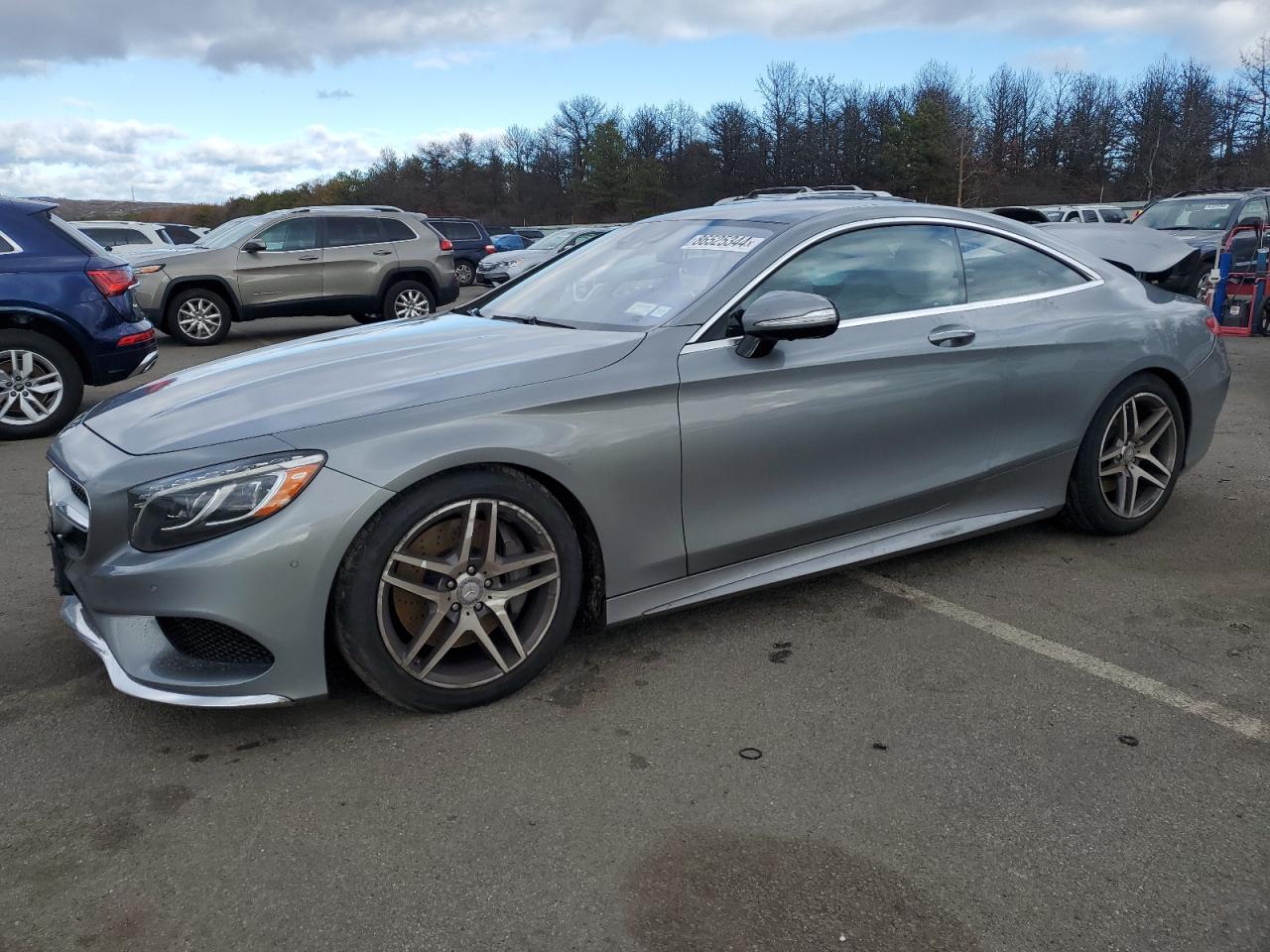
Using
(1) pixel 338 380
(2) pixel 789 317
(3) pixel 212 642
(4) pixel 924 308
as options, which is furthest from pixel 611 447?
(4) pixel 924 308

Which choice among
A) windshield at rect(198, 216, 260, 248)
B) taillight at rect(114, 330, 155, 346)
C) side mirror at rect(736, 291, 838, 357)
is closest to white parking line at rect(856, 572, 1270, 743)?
side mirror at rect(736, 291, 838, 357)

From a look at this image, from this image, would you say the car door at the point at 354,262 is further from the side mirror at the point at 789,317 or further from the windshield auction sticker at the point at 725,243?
the side mirror at the point at 789,317

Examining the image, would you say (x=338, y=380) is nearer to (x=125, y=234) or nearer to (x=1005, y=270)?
(x=1005, y=270)

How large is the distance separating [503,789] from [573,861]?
354 mm

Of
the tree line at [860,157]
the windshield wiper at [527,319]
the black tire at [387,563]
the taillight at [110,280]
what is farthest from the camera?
the tree line at [860,157]

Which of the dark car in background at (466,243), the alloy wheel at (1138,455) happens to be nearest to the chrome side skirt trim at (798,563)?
the alloy wheel at (1138,455)

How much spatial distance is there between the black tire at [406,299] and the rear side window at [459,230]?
37.9ft

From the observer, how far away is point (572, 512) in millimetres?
3068

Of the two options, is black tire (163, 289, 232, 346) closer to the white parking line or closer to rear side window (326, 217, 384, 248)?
rear side window (326, 217, 384, 248)

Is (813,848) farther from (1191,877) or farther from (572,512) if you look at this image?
(572,512)

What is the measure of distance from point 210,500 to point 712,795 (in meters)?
1.49

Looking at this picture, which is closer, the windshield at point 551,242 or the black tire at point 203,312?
the black tire at point 203,312

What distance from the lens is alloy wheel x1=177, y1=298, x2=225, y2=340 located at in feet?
41.3

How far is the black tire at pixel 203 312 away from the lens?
12.5 meters
